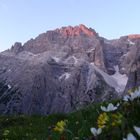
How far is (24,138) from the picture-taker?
13812 mm

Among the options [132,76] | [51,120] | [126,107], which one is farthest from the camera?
[132,76]

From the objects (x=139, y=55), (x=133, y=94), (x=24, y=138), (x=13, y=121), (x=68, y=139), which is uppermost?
(x=133, y=94)

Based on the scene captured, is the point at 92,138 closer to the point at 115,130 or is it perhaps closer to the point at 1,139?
the point at 115,130

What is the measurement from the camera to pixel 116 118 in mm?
4344

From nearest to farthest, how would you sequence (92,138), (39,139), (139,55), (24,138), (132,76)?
1. (92,138)
2. (39,139)
3. (24,138)
4. (132,76)
5. (139,55)

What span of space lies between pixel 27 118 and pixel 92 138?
1748cm

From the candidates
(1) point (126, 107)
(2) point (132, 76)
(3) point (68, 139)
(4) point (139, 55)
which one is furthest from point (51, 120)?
(4) point (139, 55)

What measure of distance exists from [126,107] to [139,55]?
622 ft

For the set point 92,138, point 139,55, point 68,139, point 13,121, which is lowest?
point 139,55

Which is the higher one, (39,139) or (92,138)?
(92,138)

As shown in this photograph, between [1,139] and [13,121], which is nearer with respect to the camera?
[1,139]

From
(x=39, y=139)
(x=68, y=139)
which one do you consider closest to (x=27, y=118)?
(x=39, y=139)

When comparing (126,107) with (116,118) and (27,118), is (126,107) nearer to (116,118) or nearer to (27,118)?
(116,118)

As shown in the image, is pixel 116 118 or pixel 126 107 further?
pixel 126 107
